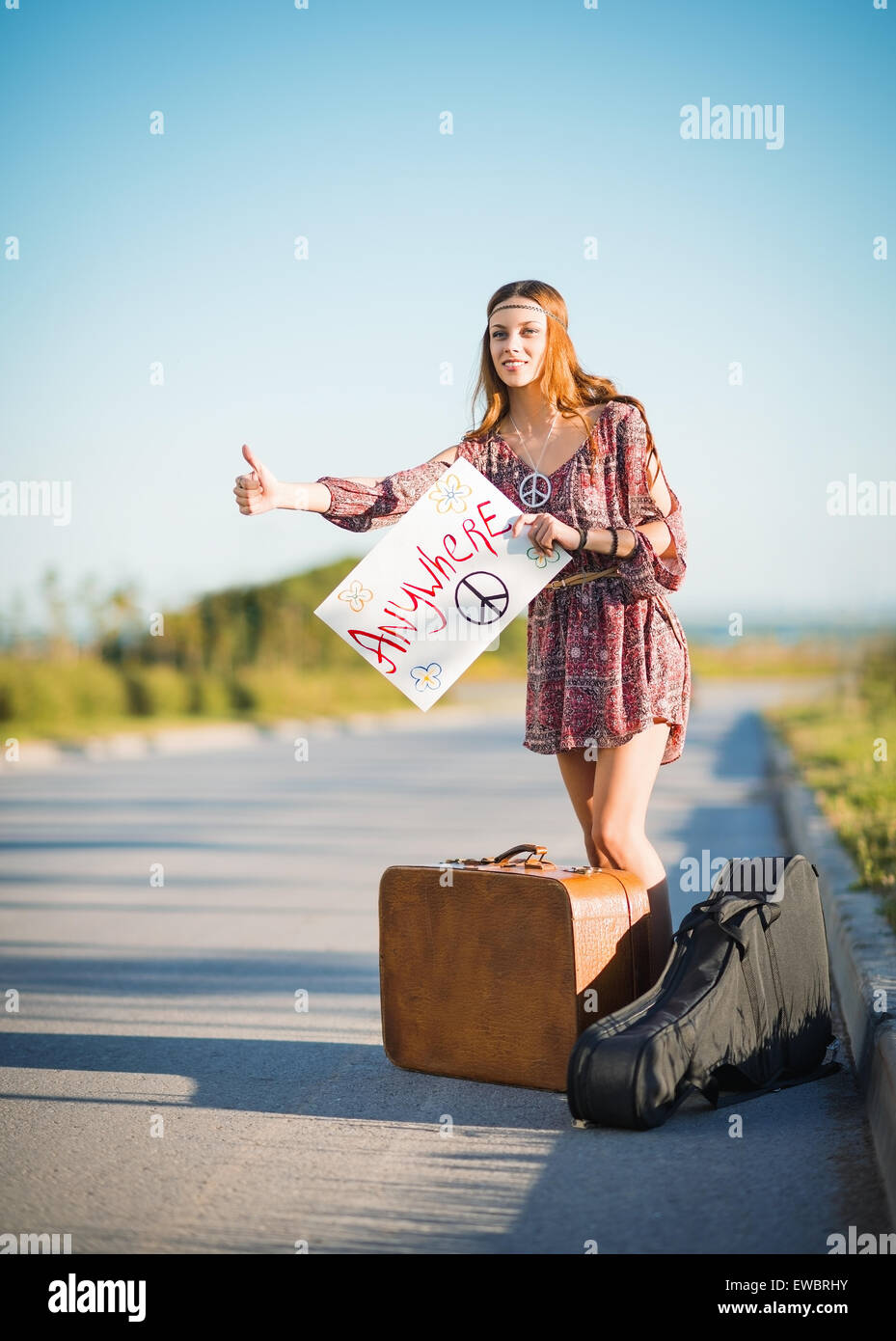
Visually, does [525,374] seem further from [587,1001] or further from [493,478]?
[587,1001]

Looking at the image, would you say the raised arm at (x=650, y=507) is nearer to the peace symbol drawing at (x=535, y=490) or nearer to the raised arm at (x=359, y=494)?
the peace symbol drawing at (x=535, y=490)

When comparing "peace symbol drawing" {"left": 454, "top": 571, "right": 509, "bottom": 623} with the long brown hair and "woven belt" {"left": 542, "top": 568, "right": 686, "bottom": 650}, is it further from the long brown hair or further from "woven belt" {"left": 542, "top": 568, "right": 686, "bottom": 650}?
the long brown hair

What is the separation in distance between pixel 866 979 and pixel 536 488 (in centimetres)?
182

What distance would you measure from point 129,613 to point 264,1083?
32280 millimetres

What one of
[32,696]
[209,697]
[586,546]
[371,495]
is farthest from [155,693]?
[586,546]

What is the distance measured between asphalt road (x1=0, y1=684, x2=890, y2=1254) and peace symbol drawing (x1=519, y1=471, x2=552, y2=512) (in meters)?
1.61

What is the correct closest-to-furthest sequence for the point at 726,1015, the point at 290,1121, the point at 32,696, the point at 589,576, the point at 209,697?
the point at 726,1015
the point at 290,1121
the point at 589,576
the point at 32,696
the point at 209,697

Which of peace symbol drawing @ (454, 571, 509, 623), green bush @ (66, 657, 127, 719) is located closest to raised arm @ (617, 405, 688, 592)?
peace symbol drawing @ (454, 571, 509, 623)

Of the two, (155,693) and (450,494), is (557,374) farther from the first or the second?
(155,693)

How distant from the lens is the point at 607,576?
158 inches

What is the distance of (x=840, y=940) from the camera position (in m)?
5.43

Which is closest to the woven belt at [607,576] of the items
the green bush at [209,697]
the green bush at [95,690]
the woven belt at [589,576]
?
the woven belt at [589,576]

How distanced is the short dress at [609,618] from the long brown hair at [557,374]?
0.09 m
